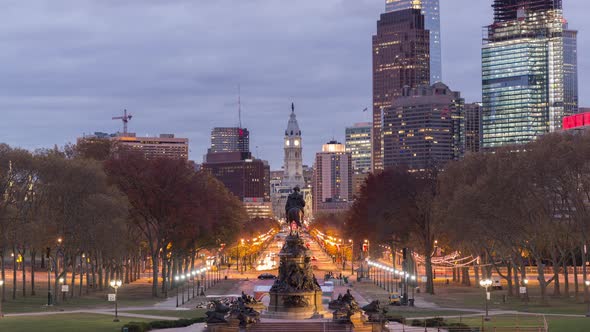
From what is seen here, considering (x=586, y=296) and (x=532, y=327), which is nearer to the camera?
(x=532, y=327)

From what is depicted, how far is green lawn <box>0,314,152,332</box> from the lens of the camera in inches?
2635

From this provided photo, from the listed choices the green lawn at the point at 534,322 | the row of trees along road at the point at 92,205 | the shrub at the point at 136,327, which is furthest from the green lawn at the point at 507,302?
the shrub at the point at 136,327

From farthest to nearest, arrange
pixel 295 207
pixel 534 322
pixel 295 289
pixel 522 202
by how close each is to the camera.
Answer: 1. pixel 522 202
2. pixel 295 207
3. pixel 534 322
4. pixel 295 289

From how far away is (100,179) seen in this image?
346 feet

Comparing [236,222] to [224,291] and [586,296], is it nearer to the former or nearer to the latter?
[224,291]

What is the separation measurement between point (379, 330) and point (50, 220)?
4875 cm

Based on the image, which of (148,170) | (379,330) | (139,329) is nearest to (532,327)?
(379,330)

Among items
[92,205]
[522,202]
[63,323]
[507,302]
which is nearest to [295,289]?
[63,323]

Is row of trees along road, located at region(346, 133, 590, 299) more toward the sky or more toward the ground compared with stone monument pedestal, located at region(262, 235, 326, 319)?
more toward the sky

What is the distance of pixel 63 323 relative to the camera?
7212 centimetres

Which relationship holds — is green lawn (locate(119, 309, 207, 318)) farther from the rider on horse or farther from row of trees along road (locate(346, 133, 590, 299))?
row of trees along road (locate(346, 133, 590, 299))

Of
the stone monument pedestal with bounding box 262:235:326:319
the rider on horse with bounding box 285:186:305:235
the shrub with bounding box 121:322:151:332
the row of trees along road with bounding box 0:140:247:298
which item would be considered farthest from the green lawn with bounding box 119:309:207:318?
the rider on horse with bounding box 285:186:305:235

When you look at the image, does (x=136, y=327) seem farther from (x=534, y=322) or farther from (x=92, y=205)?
(x=92, y=205)

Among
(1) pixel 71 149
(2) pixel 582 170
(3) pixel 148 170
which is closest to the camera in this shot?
(2) pixel 582 170
